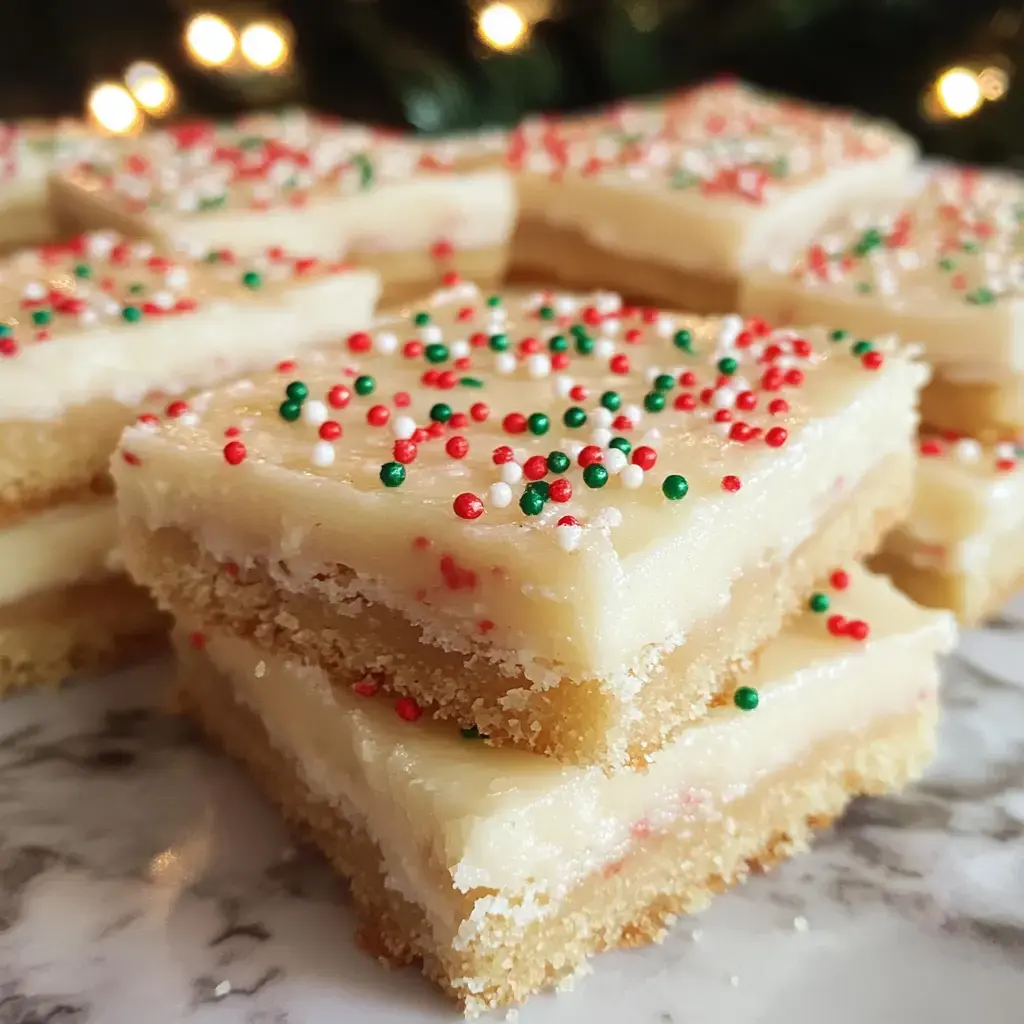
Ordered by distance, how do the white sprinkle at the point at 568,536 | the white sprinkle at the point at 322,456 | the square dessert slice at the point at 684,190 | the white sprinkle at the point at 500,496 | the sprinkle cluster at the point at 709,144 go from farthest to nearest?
the sprinkle cluster at the point at 709,144
the square dessert slice at the point at 684,190
the white sprinkle at the point at 322,456
the white sprinkle at the point at 500,496
the white sprinkle at the point at 568,536

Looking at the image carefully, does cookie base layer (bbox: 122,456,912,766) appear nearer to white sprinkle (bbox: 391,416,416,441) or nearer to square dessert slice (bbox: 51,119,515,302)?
white sprinkle (bbox: 391,416,416,441)

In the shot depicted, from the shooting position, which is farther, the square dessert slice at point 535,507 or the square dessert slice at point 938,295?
the square dessert slice at point 938,295

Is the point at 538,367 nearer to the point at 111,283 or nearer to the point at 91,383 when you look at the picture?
the point at 91,383

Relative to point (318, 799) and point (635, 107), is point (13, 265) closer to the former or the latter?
point (318, 799)

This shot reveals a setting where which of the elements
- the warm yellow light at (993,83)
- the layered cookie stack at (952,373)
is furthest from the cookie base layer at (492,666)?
the warm yellow light at (993,83)

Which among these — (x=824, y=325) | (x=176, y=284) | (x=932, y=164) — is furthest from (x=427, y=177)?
(x=932, y=164)

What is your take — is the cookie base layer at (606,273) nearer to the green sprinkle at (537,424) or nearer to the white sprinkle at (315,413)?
the green sprinkle at (537,424)
